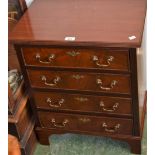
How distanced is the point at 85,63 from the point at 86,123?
42cm

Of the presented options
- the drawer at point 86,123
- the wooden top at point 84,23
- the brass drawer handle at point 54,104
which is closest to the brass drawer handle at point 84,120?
the drawer at point 86,123

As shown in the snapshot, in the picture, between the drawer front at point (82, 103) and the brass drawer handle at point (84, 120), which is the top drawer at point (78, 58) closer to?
the drawer front at point (82, 103)

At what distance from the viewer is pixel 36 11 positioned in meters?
1.85

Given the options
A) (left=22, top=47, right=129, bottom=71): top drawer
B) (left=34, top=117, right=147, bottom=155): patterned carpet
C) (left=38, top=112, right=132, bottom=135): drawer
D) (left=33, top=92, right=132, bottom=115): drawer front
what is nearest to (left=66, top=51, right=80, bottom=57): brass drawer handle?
(left=22, top=47, right=129, bottom=71): top drawer

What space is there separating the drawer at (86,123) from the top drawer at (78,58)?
0.34 m

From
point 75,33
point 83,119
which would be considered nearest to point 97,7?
point 75,33

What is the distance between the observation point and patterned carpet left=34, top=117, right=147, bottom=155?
2.05 m

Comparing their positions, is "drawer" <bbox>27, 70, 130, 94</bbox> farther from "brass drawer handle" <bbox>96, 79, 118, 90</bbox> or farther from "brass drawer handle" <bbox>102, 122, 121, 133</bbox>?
"brass drawer handle" <bbox>102, 122, 121, 133</bbox>

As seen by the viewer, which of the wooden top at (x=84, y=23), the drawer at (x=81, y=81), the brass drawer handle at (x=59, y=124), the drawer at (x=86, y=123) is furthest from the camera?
the brass drawer handle at (x=59, y=124)

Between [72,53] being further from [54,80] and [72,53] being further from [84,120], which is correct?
[84,120]

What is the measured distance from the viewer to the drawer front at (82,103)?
1.80 m

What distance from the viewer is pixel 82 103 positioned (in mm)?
1866

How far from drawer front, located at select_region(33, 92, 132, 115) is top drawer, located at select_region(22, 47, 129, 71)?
0.20 metres
